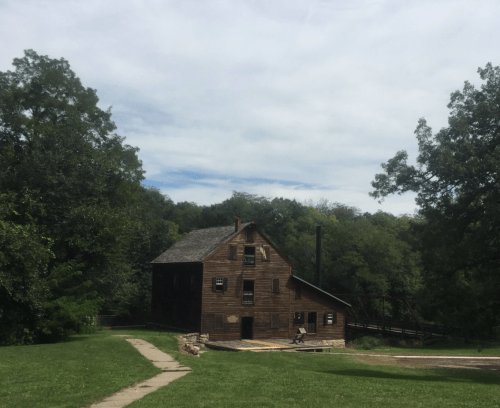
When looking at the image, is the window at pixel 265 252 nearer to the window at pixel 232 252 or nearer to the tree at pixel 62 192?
the window at pixel 232 252

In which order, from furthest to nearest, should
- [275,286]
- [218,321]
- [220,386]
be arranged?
1. [275,286]
2. [218,321]
3. [220,386]

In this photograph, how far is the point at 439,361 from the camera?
2880cm

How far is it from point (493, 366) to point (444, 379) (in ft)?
29.2

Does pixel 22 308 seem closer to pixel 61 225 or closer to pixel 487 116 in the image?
pixel 61 225

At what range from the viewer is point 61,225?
3397 cm

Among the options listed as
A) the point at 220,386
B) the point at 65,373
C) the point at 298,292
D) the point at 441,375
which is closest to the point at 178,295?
the point at 298,292

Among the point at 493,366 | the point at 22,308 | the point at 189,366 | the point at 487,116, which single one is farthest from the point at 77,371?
the point at 493,366

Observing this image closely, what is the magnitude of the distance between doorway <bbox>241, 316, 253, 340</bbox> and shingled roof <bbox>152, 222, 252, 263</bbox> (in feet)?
21.9

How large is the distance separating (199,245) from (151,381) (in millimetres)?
32006

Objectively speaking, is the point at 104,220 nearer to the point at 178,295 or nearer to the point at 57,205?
the point at 57,205

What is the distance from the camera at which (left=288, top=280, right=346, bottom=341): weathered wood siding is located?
149ft

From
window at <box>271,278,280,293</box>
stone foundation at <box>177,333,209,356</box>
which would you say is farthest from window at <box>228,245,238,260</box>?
stone foundation at <box>177,333,209,356</box>

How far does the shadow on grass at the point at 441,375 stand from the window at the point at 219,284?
2152 cm

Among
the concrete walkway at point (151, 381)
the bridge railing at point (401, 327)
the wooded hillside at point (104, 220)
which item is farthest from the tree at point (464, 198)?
the bridge railing at point (401, 327)
